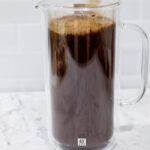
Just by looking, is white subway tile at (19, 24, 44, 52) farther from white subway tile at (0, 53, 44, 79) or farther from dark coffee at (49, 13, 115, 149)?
dark coffee at (49, 13, 115, 149)

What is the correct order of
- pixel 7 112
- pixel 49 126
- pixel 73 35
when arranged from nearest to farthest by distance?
pixel 73 35
pixel 49 126
pixel 7 112

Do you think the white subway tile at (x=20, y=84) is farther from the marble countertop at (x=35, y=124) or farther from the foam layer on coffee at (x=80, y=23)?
the foam layer on coffee at (x=80, y=23)

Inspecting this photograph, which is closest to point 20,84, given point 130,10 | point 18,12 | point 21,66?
point 21,66

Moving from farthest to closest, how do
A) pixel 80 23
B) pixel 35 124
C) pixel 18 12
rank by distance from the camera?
pixel 18 12 → pixel 35 124 → pixel 80 23

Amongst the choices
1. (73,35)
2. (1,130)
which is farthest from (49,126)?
(73,35)

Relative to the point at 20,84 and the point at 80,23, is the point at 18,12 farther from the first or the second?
the point at 80,23

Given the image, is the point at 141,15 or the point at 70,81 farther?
the point at 141,15

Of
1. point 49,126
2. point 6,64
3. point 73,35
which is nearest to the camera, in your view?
point 73,35

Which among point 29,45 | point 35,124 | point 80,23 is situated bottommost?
point 35,124

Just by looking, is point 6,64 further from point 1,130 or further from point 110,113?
point 110,113
